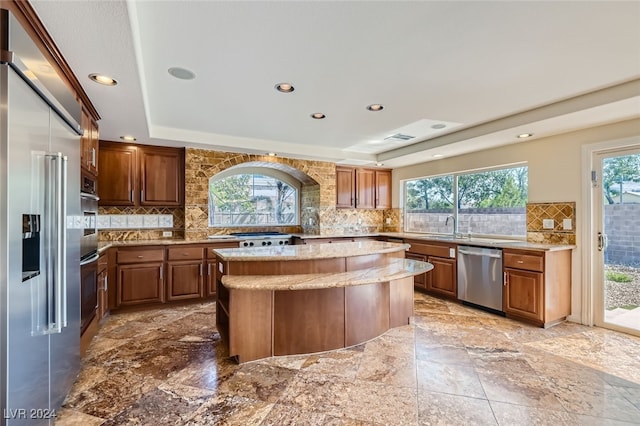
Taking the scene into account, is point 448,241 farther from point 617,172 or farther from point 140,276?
point 140,276

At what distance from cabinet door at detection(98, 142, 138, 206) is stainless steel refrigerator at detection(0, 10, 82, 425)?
2580 mm

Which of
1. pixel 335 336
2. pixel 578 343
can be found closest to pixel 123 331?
pixel 335 336

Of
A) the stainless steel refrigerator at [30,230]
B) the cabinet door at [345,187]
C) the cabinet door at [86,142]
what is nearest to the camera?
the stainless steel refrigerator at [30,230]

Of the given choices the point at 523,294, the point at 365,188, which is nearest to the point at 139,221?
the point at 365,188

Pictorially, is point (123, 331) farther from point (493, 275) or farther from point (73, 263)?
point (493, 275)

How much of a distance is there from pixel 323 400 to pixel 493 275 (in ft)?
9.62

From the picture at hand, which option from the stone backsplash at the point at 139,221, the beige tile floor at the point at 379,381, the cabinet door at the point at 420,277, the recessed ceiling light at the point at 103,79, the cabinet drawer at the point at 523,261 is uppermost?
the recessed ceiling light at the point at 103,79

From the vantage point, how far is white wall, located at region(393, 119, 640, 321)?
11.4ft

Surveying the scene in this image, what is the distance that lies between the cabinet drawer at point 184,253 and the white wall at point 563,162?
4.49 meters

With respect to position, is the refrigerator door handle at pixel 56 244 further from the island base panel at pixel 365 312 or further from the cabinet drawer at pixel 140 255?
the cabinet drawer at pixel 140 255

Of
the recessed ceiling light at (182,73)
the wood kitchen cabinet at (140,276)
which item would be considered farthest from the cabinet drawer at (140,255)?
the recessed ceiling light at (182,73)

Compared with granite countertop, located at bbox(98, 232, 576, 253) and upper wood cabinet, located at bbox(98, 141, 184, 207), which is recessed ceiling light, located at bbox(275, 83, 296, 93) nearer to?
granite countertop, located at bbox(98, 232, 576, 253)

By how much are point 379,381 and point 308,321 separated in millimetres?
792

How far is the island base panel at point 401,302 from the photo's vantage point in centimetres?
346
